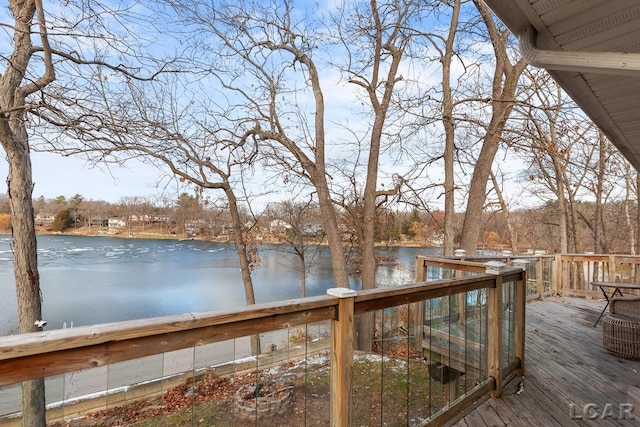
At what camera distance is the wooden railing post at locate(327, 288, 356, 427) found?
167 cm

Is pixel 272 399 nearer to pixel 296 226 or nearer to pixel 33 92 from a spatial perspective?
pixel 33 92

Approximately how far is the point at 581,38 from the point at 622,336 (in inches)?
148

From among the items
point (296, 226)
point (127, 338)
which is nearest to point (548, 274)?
point (296, 226)

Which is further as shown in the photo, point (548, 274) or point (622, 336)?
point (548, 274)

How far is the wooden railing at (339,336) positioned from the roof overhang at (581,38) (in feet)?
4.43

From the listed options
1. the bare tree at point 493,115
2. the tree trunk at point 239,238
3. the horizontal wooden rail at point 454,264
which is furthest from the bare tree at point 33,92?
the bare tree at point 493,115

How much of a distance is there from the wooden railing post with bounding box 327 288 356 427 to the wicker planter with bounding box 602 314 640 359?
3888 mm

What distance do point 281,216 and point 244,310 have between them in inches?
477

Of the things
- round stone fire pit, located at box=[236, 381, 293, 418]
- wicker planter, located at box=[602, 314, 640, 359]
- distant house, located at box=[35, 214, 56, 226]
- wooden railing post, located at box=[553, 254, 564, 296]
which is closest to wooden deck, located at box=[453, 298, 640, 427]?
wicker planter, located at box=[602, 314, 640, 359]

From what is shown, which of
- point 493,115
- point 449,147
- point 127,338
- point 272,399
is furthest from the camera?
point 449,147

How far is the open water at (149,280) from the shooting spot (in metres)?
15.2

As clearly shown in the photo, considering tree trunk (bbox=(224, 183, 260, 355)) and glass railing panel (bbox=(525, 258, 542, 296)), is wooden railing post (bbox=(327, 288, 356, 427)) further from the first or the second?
tree trunk (bbox=(224, 183, 260, 355))

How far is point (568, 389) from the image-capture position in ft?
9.94

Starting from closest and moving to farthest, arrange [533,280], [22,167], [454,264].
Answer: [454,264] < [22,167] < [533,280]
